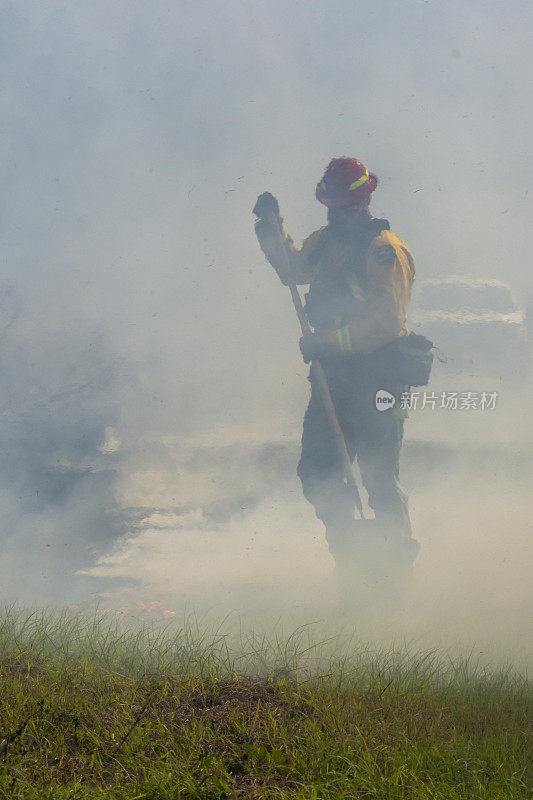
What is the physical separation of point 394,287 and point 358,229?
567 millimetres

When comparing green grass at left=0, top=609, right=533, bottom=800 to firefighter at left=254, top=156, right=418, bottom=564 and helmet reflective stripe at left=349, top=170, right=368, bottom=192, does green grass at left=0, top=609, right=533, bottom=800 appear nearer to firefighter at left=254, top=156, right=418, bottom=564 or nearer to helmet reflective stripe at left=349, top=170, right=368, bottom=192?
firefighter at left=254, top=156, right=418, bottom=564

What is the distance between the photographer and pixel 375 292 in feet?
15.7

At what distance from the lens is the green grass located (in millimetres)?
1926

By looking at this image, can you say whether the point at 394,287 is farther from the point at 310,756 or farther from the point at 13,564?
the point at 13,564

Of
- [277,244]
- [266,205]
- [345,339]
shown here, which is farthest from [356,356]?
[266,205]

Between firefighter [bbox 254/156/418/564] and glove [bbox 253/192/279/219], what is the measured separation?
0.37 m

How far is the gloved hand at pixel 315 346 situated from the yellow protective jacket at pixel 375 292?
0.07ft

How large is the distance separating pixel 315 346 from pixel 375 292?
2.04 ft

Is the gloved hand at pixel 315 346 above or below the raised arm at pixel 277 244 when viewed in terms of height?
below

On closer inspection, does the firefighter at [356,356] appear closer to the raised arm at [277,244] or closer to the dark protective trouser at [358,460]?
the dark protective trouser at [358,460]

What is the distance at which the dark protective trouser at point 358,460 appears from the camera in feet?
16.0

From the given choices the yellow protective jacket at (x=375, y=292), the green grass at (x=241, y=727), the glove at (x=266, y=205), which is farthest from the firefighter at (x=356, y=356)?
the green grass at (x=241, y=727)

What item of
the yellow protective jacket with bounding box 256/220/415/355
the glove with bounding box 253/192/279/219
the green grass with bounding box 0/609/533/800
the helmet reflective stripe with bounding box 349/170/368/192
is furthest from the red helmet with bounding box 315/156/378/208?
the green grass with bounding box 0/609/533/800

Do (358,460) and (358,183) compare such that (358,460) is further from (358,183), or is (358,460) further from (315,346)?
(358,183)
